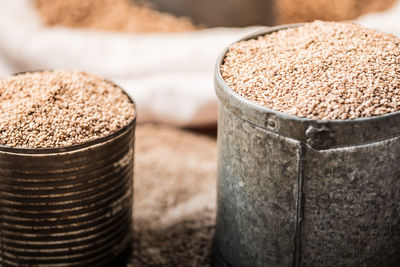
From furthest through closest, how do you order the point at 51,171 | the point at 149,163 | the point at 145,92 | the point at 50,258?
1. the point at 145,92
2. the point at 149,163
3. the point at 50,258
4. the point at 51,171

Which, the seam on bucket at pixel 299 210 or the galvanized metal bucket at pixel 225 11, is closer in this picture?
the seam on bucket at pixel 299 210

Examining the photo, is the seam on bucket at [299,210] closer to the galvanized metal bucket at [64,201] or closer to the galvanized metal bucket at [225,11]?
the galvanized metal bucket at [64,201]

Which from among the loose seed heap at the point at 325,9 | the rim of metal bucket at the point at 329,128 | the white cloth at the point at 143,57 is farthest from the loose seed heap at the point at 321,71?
the loose seed heap at the point at 325,9

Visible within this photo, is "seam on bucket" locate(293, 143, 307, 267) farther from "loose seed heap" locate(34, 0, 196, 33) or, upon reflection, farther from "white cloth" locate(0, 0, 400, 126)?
"loose seed heap" locate(34, 0, 196, 33)

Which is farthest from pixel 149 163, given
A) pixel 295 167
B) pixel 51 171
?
pixel 295 167

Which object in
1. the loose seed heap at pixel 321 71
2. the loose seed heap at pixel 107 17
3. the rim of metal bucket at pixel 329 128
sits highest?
the loose seed heap at pixel 321 71

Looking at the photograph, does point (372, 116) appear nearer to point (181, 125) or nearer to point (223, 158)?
point (223, 158)
